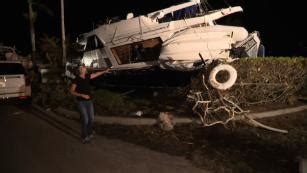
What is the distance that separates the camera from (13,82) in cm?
1315

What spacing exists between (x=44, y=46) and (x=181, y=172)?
13941mm

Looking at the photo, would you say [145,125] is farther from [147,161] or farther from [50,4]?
[50,4]

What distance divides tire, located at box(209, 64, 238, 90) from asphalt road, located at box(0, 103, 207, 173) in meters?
2.28

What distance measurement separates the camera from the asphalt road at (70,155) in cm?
674

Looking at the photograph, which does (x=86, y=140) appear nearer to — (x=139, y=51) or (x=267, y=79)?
(x=267, y=79)

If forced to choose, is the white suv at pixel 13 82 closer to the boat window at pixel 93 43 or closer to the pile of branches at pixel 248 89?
the boat window at pixel 93 43

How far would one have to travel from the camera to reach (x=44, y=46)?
1877 centimetres

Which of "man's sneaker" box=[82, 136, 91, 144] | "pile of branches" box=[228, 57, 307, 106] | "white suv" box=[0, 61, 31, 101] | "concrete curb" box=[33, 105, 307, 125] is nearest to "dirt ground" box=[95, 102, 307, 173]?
"concrete curb" box=[33, 105, 307, 125]

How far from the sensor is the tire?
8.95 meters

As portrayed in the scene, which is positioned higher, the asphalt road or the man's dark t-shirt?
the man's dark t-shirt

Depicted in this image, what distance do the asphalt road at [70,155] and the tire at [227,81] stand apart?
7.49ft

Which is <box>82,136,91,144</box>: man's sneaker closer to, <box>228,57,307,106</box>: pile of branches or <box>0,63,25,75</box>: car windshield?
<box>228,57,307,106</box>: pile of branches

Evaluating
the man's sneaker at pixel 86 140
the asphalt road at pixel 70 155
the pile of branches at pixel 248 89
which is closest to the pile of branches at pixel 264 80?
the pile of branches at pixel 248 89

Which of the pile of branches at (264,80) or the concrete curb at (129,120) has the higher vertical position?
the pile of branches at (264,80)
